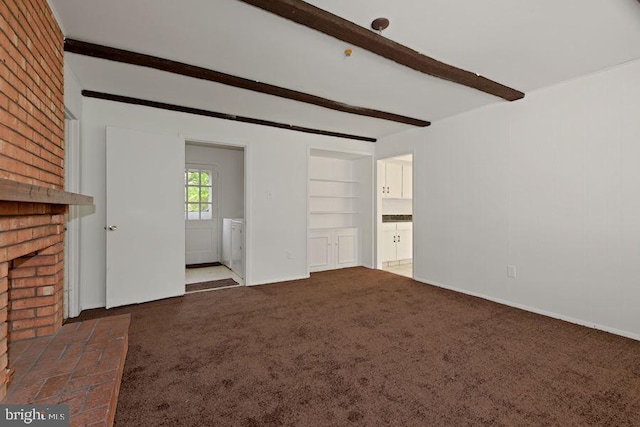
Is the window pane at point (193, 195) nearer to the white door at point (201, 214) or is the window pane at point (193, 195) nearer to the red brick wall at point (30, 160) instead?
the white door at point (201, 214)

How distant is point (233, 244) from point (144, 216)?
1841mm

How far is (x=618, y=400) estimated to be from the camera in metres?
1.79

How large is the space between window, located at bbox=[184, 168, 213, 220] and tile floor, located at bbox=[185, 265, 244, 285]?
3.61 ft

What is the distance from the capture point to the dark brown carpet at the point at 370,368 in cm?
167

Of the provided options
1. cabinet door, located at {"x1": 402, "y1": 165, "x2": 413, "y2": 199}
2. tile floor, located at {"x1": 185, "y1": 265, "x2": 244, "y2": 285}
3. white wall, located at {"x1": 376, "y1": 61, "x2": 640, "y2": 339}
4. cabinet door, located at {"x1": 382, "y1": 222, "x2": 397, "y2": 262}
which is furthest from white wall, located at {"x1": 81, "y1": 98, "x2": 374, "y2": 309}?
white wall, located at {"x1": 376, "y1": 61, "x2": 640, "y2": 339}

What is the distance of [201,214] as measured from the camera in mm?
6031

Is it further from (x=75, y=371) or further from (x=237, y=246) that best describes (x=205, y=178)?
(x=75, y=371)

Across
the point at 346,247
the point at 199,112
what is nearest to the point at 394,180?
the point at 346,247

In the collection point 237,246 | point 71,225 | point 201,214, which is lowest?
point 237,246

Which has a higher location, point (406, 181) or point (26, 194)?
point (406, 181)

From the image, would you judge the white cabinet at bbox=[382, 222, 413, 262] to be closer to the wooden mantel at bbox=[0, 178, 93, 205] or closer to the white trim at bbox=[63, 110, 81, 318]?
the white trim at bbox=[63, 110, 81, 318]

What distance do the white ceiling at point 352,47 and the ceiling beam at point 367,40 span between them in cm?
5

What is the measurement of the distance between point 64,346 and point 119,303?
5.47 feet

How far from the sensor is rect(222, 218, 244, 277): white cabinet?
4.80 meters
